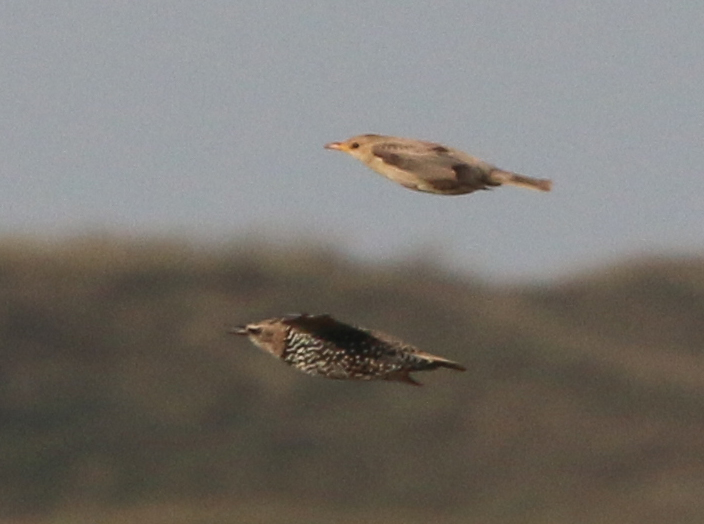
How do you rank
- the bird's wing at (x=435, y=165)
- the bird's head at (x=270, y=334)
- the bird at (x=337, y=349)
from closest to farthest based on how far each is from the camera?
1. the bird at (x=337, y=349)
2. the bird's wing at (x=435, y=165)
3. the bird's head at (x=270, y=334)

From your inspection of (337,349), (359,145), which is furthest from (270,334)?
(359,145)

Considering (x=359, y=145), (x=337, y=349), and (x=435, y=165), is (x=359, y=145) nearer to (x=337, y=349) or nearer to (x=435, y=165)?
(x=435, y=165)

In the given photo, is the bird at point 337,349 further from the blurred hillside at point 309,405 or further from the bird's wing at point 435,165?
the blurred hillside at point 309,405

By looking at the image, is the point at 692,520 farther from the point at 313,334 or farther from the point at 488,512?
the point at 313,334

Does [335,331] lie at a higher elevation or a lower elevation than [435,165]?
lower

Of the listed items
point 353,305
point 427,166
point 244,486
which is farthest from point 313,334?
point 353,305

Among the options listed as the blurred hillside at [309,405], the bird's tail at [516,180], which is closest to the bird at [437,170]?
the bird's tail at [516,180]

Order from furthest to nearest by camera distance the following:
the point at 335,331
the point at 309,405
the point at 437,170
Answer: the point at 309,405 → the point at 437,170 → the point at 335,331
